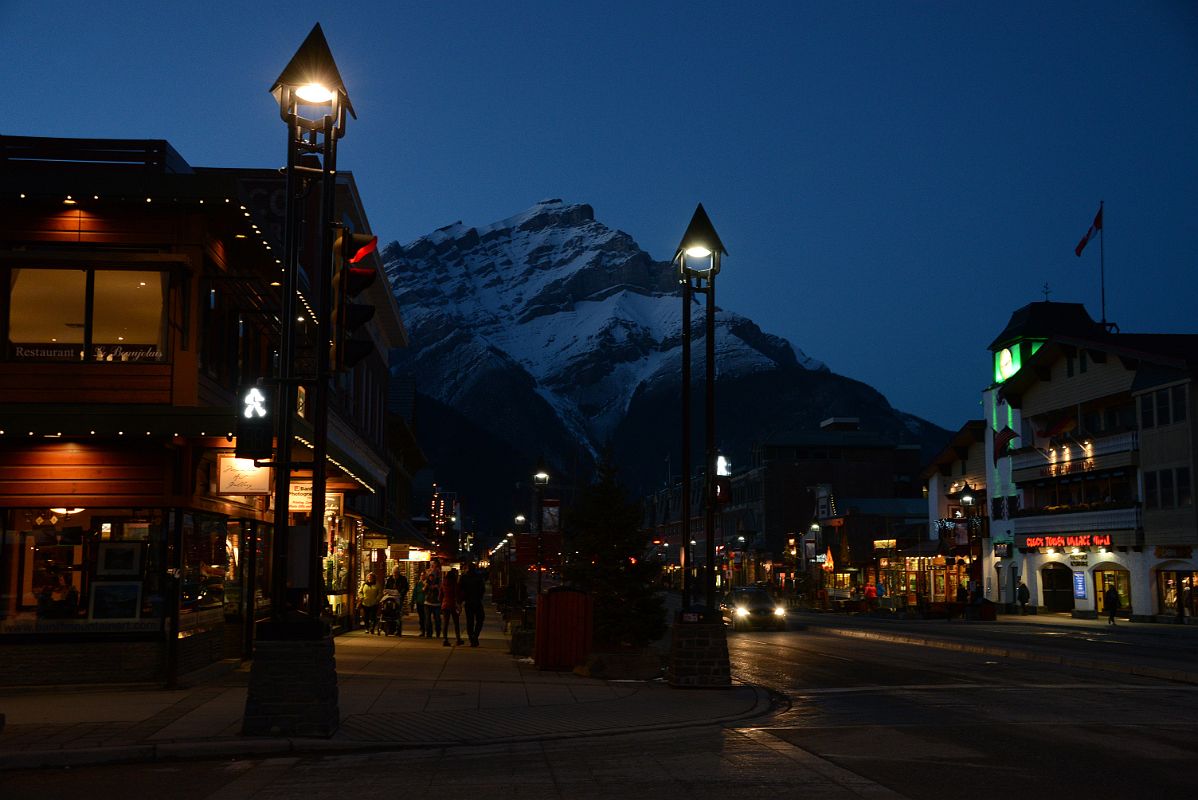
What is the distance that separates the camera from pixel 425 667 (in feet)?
73.9

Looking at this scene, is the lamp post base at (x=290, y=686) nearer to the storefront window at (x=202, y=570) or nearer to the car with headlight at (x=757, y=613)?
the storefront window at (x=202, y=570)

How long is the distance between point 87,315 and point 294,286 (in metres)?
5.82

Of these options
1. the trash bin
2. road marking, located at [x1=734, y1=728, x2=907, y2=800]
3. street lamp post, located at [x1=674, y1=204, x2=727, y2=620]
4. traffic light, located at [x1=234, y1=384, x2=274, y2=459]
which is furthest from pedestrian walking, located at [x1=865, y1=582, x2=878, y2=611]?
traffic light, located at [x1=234, y1=384, x2=274, y2=459]

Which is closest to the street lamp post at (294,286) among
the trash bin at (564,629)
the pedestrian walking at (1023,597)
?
the trash bin at (564,629)

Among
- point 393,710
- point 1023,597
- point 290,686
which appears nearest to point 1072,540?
point 1023,597

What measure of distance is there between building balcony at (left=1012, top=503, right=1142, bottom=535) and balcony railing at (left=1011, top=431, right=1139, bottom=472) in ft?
6.79

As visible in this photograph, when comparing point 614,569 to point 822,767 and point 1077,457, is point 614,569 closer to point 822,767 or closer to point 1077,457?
point 822,767

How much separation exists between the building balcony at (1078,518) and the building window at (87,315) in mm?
46210

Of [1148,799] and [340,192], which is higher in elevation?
[340,192]

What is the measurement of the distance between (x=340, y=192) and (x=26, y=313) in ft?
64.7

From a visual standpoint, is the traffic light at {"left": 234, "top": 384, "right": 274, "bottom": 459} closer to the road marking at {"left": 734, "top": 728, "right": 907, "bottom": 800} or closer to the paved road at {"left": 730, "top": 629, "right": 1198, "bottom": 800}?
the road marking at {"left": 734, "top": 728, "right": 907, "bottom": 800}

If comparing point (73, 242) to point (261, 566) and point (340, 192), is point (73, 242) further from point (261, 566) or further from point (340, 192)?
point (340, 192)

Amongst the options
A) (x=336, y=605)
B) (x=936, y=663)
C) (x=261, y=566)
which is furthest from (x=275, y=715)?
(x=336, y=605)

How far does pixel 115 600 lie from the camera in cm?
1798
